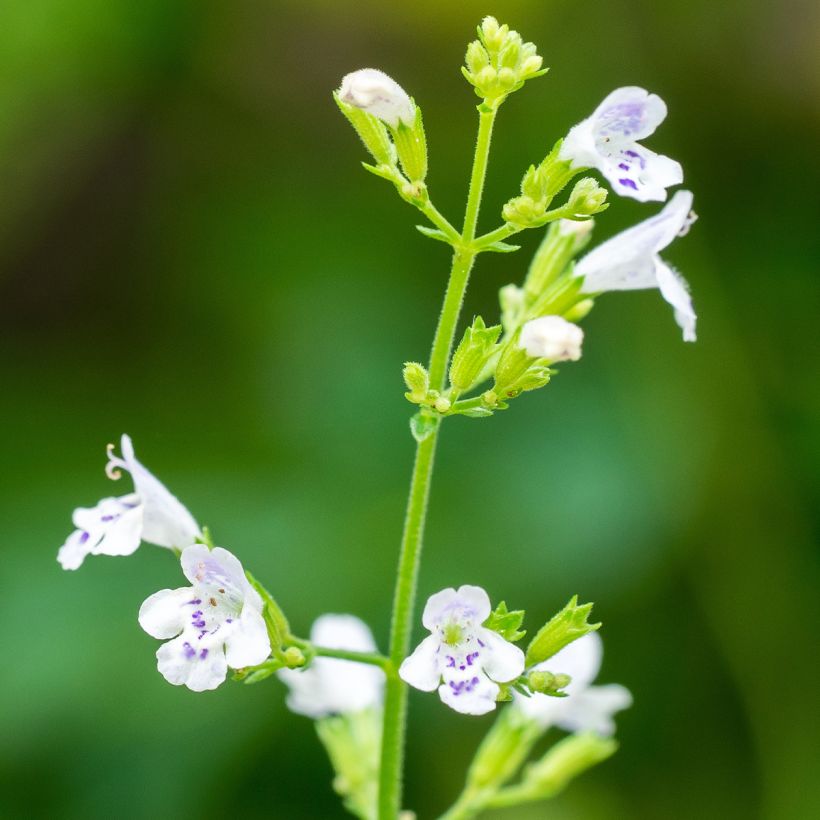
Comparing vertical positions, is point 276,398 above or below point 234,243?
below

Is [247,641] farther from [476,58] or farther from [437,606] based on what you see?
[476,58]

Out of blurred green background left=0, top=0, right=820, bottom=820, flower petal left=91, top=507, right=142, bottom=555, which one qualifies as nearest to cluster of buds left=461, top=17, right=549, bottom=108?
flower petal left=91, top=507, right=142, bottom=555

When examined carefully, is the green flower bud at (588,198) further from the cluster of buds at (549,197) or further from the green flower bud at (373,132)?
the green flower bud at (373,132)

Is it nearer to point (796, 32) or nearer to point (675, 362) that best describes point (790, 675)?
point (675, 362)

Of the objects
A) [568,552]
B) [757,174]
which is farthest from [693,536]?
[757,174]

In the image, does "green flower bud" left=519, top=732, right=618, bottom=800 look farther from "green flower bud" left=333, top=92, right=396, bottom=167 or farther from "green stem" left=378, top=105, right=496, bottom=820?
"green flower bud" left=333, top=92, right=396, bottom=167
